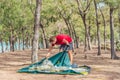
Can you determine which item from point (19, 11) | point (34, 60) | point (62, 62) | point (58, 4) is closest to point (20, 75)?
point (62, 62)

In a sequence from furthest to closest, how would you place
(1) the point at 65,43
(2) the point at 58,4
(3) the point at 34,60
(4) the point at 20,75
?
(2) the point at 58,4 → (3) the point at 34,60 → (1) the point at 65,43 → (4) the point at 20,75

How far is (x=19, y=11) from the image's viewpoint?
141 ft

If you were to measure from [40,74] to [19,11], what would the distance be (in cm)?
3052

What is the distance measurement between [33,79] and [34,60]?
466cm

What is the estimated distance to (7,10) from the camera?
135ft

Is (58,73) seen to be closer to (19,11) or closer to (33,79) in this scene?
(33,79)

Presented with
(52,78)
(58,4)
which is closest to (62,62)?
(52,78)

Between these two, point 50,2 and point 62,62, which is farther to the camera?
point 50,2

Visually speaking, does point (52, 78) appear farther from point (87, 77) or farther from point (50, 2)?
point (50, 2)

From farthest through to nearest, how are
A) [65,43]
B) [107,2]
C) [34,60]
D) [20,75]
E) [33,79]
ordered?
[107,2], [34,60], [65,43], [20,75], [33,79]

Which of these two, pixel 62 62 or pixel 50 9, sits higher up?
pixel 50 9

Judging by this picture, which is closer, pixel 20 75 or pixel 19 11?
pixel 20 75

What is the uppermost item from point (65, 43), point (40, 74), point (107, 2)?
point (107, 2)

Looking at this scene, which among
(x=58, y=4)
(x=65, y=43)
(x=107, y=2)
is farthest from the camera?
(x=58, y=4)
